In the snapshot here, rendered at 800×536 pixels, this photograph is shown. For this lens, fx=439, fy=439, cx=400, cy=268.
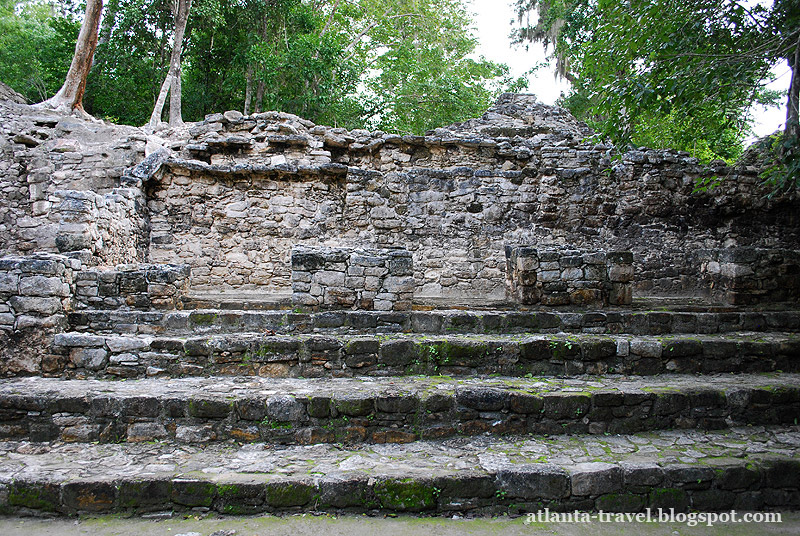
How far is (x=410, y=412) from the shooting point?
3.46m

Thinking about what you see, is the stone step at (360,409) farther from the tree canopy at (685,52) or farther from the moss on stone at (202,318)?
the tree canopy at (685,52)

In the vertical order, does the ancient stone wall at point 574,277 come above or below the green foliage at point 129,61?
below

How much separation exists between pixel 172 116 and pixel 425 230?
1031 centimetres

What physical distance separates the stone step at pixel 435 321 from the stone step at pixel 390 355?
0.21 metres

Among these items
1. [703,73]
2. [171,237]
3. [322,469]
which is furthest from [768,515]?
[171,237]

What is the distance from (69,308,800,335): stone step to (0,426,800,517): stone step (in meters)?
1.27

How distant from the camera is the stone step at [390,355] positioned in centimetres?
399

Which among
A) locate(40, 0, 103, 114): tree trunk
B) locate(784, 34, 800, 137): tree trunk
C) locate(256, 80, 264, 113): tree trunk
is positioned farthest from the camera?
locate(256, 80, 264, 113): tree trunk

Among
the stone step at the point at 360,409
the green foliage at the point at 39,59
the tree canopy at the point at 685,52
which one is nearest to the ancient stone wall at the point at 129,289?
the stone step at the point at 360,409

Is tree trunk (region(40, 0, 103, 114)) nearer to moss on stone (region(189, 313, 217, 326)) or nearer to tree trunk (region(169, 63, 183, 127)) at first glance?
tree trunk (region(169, 63, 183, 127))

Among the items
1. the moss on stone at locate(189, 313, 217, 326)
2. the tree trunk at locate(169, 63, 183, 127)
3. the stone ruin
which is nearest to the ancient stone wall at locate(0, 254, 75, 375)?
the stone ruin

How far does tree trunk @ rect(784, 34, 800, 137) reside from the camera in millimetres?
4293

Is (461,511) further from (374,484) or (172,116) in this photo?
(172,116)

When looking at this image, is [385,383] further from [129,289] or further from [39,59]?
[39,59]
